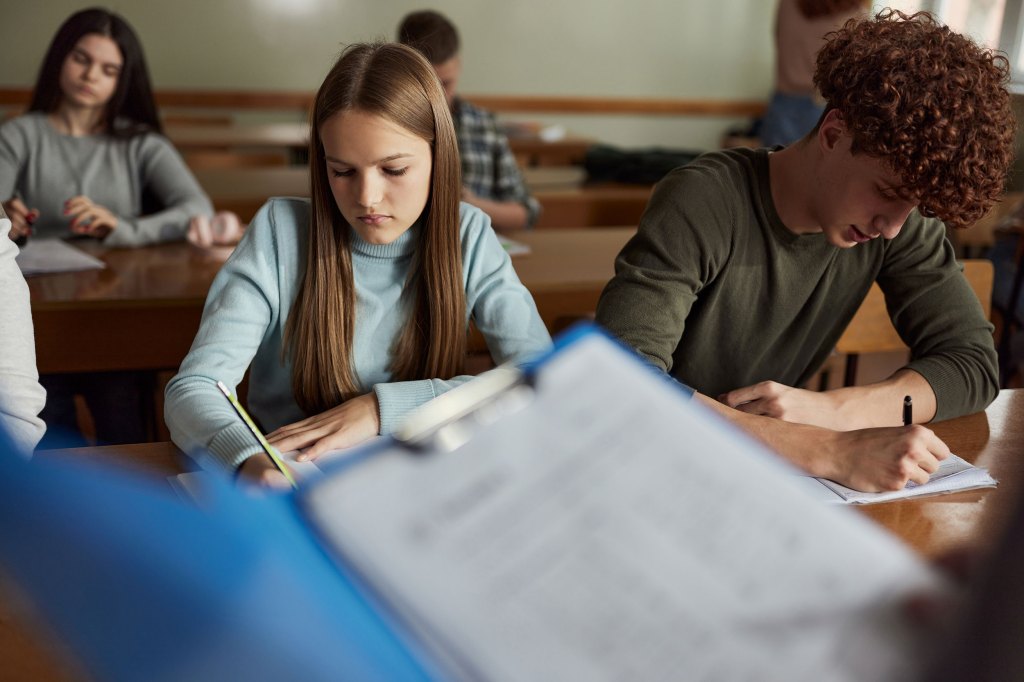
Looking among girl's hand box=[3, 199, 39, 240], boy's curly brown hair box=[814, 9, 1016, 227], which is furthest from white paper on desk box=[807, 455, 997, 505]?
girl's hand box=[3, 199, 39, 240]

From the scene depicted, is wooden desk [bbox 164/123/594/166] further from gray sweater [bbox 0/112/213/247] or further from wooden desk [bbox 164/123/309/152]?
gray sweater [bbox 0/112/213/247]

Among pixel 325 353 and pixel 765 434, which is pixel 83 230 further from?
pixel 765 434

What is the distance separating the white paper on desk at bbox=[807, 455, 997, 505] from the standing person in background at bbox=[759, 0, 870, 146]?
2265mm

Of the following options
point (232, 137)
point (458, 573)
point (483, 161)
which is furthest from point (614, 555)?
point (232, 137)

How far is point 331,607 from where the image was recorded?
0.42m

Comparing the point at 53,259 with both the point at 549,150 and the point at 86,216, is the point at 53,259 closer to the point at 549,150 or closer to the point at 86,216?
the point at 86,216

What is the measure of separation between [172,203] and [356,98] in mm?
1260

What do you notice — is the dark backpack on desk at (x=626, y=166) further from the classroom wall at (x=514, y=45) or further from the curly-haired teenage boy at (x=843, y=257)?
the curly-haired teenage boy at (x=843, y=257)

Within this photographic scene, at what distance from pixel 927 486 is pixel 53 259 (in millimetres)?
1655

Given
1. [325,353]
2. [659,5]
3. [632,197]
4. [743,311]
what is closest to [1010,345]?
[632,197]

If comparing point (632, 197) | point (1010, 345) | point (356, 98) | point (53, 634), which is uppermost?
point (356, 98)

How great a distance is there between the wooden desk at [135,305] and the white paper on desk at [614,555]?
1336mm

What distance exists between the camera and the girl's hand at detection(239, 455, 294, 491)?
35.0 inches

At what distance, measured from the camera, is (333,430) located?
3.61 ft
